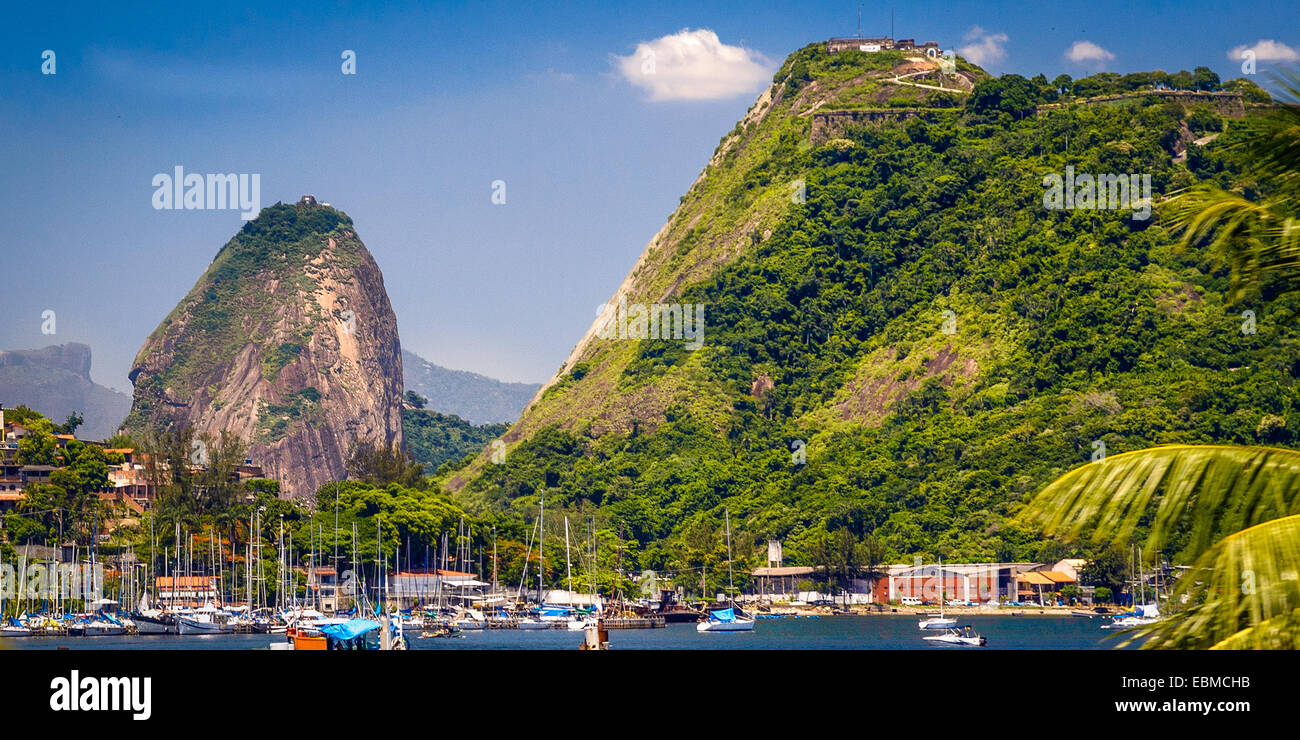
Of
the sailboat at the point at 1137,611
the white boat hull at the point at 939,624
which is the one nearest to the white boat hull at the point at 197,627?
the white boat hull at the point at 939,624

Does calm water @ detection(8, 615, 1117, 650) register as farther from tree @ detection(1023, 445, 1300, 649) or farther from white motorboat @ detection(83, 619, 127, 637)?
tree @ detection(1023, 445, 1300, 649)

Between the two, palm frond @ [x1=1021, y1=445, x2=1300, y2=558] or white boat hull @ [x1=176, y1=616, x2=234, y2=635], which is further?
white boat hull @ [x1=176, y1=616, x2=234, y2=635]

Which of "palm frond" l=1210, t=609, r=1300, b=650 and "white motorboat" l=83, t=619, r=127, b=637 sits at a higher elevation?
"palm frond" l=1210, t=609, r=1300, b=650

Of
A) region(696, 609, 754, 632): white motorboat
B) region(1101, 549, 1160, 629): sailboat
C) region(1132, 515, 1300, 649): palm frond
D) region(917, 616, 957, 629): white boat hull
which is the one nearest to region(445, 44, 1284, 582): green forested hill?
region(1101, 549, 1160, 629): sailboat

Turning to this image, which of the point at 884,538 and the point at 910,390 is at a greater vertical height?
the point at 910,390

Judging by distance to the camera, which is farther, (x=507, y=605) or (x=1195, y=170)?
(x=1195, y=170)

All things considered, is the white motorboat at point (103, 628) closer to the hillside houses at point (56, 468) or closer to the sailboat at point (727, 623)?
the hillside houses at point (56, 468)

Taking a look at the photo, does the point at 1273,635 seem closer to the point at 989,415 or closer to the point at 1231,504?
the point at 1231,504

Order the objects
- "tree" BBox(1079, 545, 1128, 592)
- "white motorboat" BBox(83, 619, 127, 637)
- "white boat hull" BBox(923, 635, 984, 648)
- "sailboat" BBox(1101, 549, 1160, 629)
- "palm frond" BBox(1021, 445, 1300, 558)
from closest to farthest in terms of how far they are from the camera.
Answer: "palm frond" BBox(1021, 445, 1300, 558), "white boat hull" BBox(923, 635, 984, 648), "sailboat" BBox(1101, 549, 1160, 629), "white motorboat" BBox(83, 619, 127, 637), "tree" BBox(1079, 545, 1128, 592)
